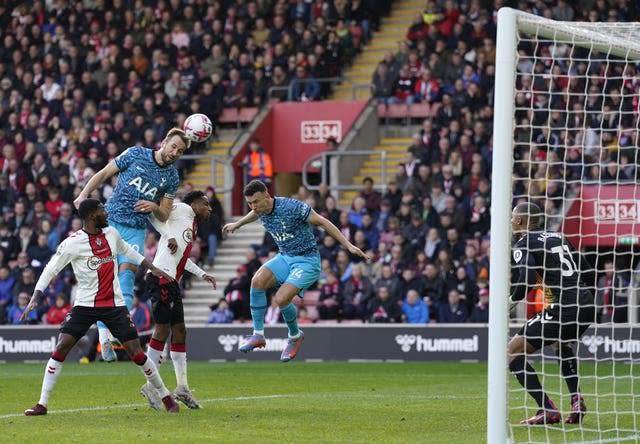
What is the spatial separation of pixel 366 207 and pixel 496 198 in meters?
17.3

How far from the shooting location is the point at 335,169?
28.1 meters

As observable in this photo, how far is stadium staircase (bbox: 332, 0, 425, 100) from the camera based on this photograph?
31.3 m

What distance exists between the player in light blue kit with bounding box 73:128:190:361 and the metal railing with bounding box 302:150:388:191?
1300 centimetres

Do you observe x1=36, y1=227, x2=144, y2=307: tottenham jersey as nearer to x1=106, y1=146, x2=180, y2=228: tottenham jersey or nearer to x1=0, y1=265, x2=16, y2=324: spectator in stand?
x1=106, y1=146, x2=180, y2=228: tottenham jersey

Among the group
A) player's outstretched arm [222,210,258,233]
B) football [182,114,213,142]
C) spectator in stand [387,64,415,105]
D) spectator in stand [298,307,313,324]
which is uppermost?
spectator in stand [387,64,415,105]

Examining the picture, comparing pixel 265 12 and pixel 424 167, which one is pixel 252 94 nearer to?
pixel 265 12

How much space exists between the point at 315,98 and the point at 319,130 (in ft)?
→ 2.86

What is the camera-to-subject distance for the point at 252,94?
30.9 m

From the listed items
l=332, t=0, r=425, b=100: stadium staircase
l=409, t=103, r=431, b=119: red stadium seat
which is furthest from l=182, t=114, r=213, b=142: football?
l=332, t=0, r=425, b=100: stadium staircase

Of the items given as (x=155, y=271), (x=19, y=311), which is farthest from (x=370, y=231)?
(x=155, y=271)

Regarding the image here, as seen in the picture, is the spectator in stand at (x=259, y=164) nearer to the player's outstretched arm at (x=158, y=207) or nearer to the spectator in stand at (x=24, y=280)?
the spectator in stand at (x=24, y=280)

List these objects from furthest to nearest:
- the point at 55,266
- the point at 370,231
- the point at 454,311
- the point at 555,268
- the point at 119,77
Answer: the point at 119,77 < the point at 370,231 < the point at 454,311 < the point at 55,266 < the point at 555,268

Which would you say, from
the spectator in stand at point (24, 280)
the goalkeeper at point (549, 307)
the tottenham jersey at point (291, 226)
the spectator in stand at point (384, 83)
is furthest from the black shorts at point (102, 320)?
the spectator in stand at point (384, 83)

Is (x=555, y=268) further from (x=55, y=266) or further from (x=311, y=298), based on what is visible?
(x=311, y=298)
